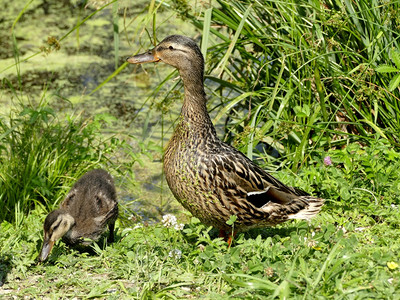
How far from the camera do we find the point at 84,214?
496 centimetres

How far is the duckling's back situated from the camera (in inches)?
190

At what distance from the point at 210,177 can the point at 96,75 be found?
4.53m

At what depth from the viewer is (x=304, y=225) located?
4.28 meters

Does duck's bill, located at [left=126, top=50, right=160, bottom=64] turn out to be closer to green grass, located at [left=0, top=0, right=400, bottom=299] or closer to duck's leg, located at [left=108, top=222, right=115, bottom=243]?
green grass, located at [left=0, top=0, right=400, bottom=299]

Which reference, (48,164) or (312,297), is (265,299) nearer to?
(312,297)

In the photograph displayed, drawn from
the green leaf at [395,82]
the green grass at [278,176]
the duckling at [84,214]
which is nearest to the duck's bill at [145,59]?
the green grass at [278,176]

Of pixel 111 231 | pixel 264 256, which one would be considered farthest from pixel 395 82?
pixel 111 231

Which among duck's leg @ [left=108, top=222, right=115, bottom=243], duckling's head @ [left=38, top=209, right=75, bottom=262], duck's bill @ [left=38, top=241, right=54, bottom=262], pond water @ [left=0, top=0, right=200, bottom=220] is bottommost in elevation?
duck's leg @ [left=108, top=222, right=115, bottom=243]

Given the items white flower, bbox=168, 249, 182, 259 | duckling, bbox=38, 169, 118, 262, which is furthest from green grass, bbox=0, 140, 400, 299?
duckling, bbox=38, 169, 118, 262

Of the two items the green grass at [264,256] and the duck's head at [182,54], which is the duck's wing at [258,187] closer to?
the green grass at [264,256]

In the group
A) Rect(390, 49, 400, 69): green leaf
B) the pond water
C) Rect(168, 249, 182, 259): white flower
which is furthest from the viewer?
the pond water

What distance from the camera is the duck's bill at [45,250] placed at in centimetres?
436

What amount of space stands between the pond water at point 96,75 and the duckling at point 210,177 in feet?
6.18

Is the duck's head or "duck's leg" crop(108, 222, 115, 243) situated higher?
the duck's head
